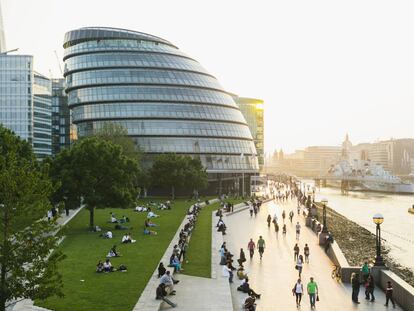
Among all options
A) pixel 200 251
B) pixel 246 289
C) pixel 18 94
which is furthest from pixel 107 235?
pixel 18 94

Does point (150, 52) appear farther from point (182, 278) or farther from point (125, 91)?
point (182, 278)

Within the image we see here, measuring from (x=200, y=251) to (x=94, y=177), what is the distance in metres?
16.1

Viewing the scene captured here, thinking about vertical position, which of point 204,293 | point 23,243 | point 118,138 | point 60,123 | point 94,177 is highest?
point 60,123

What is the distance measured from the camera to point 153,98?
352 ft

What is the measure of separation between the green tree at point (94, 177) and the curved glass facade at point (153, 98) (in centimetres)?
5452

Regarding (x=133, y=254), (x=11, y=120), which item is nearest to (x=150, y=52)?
(x=11, y=120)

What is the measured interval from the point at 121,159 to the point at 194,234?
35.6 ft

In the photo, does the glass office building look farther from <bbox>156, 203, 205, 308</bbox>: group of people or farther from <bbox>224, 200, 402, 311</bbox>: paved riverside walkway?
<bbox>156, 203, 205, 308</bbox>: group of people

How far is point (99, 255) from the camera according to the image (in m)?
35.9

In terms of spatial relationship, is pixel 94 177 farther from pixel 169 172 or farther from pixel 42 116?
pixel 42 116

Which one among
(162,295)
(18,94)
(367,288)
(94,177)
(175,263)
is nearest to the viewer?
(162,295)

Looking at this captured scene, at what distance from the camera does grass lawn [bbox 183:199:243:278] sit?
1281 inches

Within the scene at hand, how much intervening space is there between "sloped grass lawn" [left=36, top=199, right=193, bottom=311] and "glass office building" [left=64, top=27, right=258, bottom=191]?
52912mm

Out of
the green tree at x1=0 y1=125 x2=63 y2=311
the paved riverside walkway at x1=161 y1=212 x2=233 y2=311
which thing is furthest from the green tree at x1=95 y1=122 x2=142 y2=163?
the green tree at x1=0 y1=125 x2=63 y2=311
